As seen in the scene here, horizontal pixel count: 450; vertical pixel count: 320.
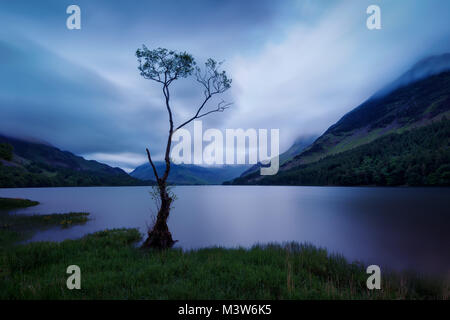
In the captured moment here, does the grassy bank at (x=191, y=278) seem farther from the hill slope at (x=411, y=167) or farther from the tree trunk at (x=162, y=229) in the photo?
the hill slope at (x=411, y=167)

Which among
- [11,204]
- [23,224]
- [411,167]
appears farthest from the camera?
[411,167]

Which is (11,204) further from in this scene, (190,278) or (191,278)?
(191,278)

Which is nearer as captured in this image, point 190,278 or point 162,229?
point 190,278

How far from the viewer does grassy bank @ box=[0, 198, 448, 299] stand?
324 inches

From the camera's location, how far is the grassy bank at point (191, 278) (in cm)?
823

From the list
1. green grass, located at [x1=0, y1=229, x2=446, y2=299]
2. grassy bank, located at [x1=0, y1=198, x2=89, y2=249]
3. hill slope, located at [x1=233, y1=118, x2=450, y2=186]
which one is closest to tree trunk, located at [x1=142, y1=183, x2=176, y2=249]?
green grass, located at [x1=0, y1=229, x2=446, y2=299]

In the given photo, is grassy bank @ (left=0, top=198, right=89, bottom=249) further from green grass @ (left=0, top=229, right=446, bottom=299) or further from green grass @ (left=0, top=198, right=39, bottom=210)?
green grass @ (left=0, top=229, right=446, bottom=299)

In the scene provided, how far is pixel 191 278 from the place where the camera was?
988 centimetres

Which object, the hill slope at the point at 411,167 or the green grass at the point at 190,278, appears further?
the hill slope at the point at 411,167

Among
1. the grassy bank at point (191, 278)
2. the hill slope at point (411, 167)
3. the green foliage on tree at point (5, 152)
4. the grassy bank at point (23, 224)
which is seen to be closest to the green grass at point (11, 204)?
the grassy bank at point (23, 224)

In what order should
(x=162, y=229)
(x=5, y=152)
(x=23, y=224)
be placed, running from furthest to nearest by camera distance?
(x=5, y=152), (x=23, y=224), (x=162, y=229)

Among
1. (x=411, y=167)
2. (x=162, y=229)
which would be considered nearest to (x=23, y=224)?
(x=162, y=229)
